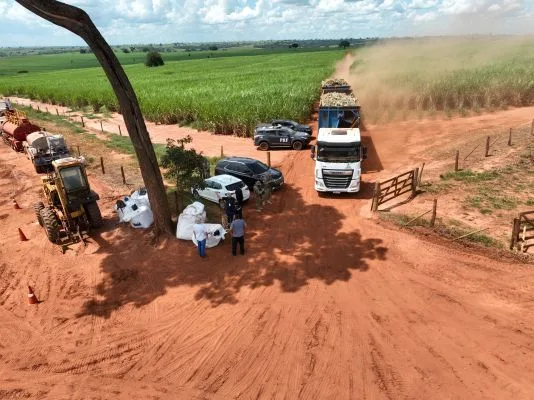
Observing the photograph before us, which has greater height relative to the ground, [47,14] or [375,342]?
[47,14]

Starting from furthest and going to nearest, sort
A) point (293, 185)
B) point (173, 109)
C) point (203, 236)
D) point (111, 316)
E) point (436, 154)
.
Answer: point (173, 109), point (436, 154), point (293, 185), point (203, 236), point (111, 316)

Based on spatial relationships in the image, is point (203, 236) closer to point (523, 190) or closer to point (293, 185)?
point (293, 185)

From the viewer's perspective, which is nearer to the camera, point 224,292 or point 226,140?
point 224,292

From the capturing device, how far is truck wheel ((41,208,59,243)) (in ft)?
45.3

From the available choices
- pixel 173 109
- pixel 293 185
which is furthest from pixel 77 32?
pixel 173 109

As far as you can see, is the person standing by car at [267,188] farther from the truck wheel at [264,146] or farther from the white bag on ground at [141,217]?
the truck wheel at [264,146]

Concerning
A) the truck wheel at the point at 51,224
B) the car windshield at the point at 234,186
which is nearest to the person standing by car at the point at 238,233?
the car windshield at the point at 234,186

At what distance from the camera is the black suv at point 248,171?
18328 millimetres

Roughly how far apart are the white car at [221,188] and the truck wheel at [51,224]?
6081 mm

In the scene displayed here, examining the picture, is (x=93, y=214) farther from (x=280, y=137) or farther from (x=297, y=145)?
(x=297, y=145)

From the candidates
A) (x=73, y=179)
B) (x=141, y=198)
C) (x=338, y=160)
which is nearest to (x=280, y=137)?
(x=338, y=160)

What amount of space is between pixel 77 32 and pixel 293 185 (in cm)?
1194

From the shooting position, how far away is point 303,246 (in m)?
13.6

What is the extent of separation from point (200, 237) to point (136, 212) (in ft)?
12.5
